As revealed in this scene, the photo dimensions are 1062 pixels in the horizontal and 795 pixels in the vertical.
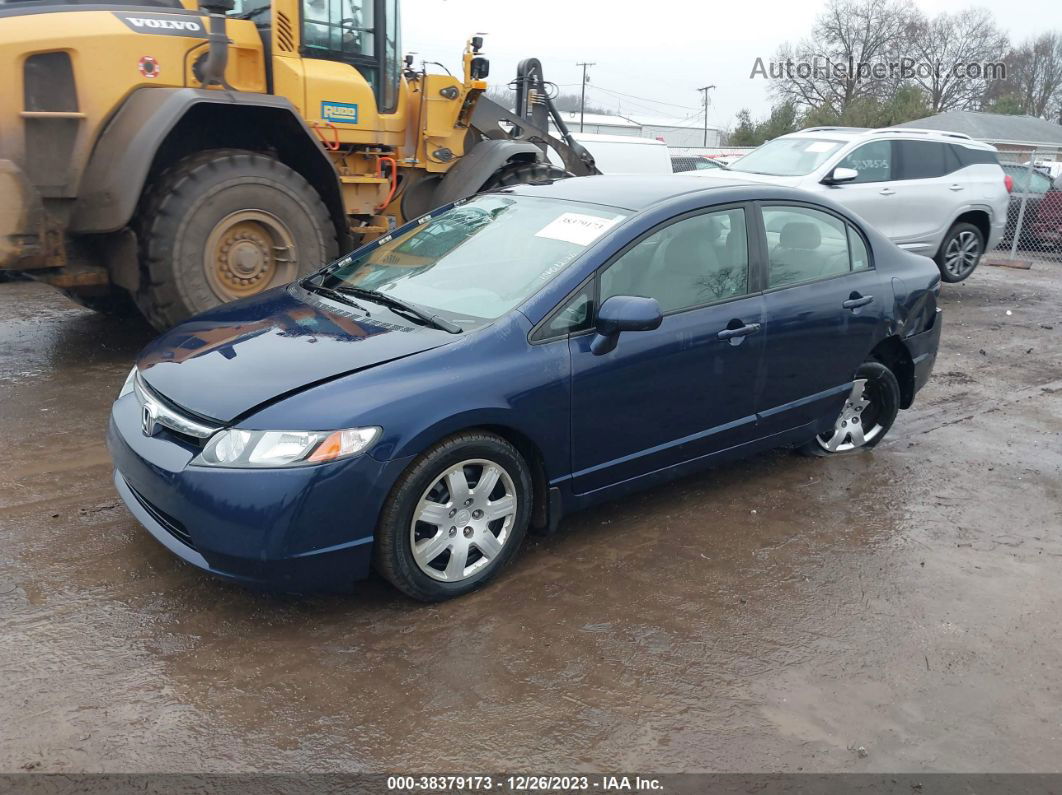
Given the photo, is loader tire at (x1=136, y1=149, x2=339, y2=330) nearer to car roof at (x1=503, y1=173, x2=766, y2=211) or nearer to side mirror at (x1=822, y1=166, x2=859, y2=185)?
car roof at (x1=503, y1=173, x2=766, y2=211)

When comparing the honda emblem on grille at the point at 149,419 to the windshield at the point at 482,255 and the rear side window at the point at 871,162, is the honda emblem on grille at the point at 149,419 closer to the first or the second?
the windshield at the point at 482,255

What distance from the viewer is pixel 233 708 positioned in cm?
292

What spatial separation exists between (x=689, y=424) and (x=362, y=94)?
4671mm

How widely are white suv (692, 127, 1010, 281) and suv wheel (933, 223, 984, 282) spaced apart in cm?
1

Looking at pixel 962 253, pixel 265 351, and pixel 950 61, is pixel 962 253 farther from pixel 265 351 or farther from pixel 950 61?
pixel 950 61

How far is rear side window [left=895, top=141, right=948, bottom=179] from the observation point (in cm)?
1070

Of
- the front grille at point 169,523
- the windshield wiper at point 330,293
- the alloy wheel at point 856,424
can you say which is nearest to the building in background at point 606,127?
the alloy wheel at point 856,424

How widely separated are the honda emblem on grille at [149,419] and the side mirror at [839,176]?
328 inches

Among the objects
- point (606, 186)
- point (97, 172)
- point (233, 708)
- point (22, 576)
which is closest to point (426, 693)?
point (233, 708)

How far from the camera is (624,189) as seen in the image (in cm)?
448

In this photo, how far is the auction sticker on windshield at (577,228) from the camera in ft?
13.3

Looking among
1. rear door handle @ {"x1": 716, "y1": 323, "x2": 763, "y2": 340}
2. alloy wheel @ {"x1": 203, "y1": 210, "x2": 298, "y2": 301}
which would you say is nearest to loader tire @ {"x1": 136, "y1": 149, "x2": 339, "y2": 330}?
alloy wheel @ {"x1": 203, "y1": 210, "x2": 298, "y2": 301}

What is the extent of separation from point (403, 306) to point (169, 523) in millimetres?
1313

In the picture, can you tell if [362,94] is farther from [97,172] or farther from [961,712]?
[961,712]
